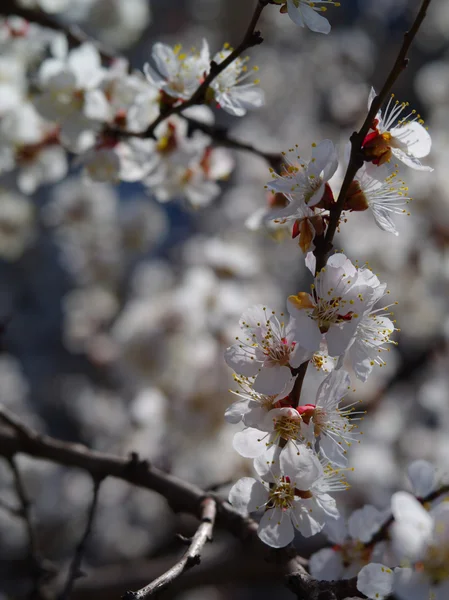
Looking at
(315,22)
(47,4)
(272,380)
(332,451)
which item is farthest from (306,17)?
(47,4)

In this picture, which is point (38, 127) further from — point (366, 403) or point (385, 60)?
point (385, 60)

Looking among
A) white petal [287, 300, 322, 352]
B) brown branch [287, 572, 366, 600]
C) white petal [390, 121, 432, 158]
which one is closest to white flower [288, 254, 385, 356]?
white petal [287, 300, 322, 352]

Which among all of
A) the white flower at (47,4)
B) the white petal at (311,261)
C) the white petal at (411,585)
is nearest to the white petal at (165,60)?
the white petal at (311,261)

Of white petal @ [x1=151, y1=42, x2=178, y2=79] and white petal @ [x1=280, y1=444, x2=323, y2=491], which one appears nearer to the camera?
white petal @ [x1=280, y1=444, x2=323, y2=491]

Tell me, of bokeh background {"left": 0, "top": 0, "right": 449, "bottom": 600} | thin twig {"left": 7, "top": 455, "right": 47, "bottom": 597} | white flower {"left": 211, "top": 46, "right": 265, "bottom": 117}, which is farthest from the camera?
bokeh background {"left": 0, "top": 0, "right": 449, "bottom": 600}

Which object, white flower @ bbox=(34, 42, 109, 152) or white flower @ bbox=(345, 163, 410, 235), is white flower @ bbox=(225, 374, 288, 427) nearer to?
white flower @ bbox=(345, 163, 410, 235)

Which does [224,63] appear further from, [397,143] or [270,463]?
[270,463]
